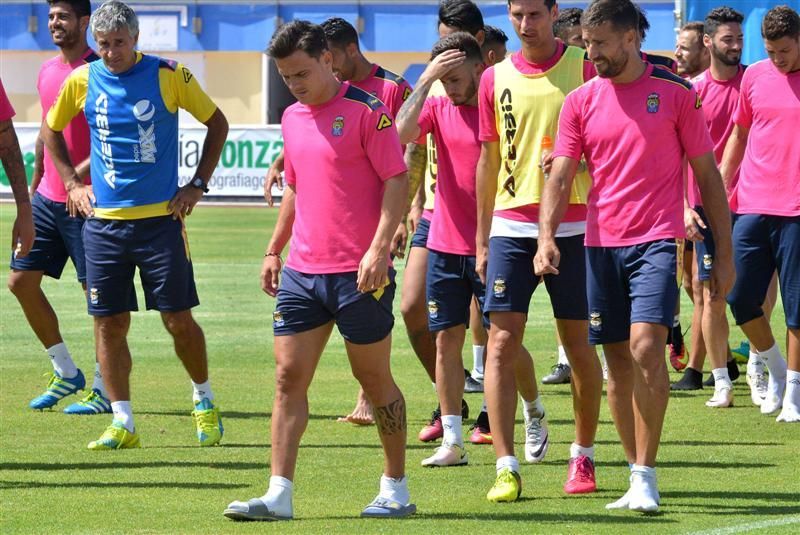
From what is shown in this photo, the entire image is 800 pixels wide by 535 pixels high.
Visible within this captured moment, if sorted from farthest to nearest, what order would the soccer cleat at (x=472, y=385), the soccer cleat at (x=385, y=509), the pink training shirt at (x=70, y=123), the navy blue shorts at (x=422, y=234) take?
the soccer cleat at (x=472, y=385) → the pink training shirt at (x=70, y=123) → the navy blue shorts at (x=422, y=234) → the soccer cleat at (x=385, y=509)

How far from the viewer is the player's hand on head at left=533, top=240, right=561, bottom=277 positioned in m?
7.75

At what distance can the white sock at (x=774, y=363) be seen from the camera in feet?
36.5

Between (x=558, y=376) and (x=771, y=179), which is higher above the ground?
(x=771, y=179)

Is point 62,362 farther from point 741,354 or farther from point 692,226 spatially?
point 741,354

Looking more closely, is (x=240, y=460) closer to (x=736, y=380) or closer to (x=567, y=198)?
(x=567, y=198)

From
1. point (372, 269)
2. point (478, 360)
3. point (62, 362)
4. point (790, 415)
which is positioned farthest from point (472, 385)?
point (372, 269)

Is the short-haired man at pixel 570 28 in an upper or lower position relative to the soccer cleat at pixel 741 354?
upper

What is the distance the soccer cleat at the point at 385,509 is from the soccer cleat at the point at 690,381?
504cm

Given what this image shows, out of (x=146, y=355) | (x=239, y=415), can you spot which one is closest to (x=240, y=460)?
(x=239, y=415)

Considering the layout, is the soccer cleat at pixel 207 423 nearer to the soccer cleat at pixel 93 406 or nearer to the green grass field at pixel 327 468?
the green grass field at pixel 327 468

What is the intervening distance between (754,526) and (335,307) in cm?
207

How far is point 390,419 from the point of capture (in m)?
7.63

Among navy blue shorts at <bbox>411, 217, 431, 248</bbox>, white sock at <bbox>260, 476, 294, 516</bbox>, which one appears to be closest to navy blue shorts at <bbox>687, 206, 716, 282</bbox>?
navy blue shorts at <bbox>411, 217, 431, 248</bbox>

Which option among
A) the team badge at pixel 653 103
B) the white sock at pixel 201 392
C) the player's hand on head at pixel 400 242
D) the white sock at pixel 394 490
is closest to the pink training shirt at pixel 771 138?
the player's hand on head at pixel 400 242
